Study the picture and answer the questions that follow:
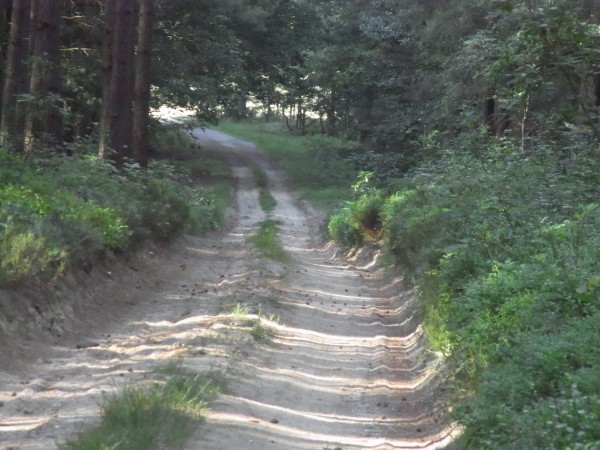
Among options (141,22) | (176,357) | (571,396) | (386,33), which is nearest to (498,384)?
(571,396)

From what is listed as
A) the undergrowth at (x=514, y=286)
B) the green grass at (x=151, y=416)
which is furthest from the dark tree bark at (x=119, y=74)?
the green grass at (x=151, y=416)

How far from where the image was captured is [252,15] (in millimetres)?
36844

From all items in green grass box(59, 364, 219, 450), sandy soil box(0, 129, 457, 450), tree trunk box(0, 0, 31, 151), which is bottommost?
sandy soil box(0, 129, 457, 450)

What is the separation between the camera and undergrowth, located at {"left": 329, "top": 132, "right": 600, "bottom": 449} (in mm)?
6193

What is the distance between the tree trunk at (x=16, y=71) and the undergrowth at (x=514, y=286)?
8.93m

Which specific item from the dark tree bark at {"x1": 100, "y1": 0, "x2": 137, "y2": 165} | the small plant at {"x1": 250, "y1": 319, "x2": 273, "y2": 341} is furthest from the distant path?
the dark tree bark at {"x1": 100, "y1": 0, "x2": 137, "y2": 165}

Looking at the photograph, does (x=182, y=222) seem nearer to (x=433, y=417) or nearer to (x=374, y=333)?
(x=374, y=333)

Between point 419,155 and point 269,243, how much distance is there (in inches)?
336

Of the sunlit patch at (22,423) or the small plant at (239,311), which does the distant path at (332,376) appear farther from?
the sunlit patch at (22,423)

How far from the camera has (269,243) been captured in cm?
2177

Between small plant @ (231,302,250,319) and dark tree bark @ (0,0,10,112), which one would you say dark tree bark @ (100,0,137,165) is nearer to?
dark tree bark @ (0,0,10,112)

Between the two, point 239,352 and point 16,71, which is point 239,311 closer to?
point 239,352

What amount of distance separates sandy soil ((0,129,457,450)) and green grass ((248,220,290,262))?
1.13 m

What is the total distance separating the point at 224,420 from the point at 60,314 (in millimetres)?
4723
